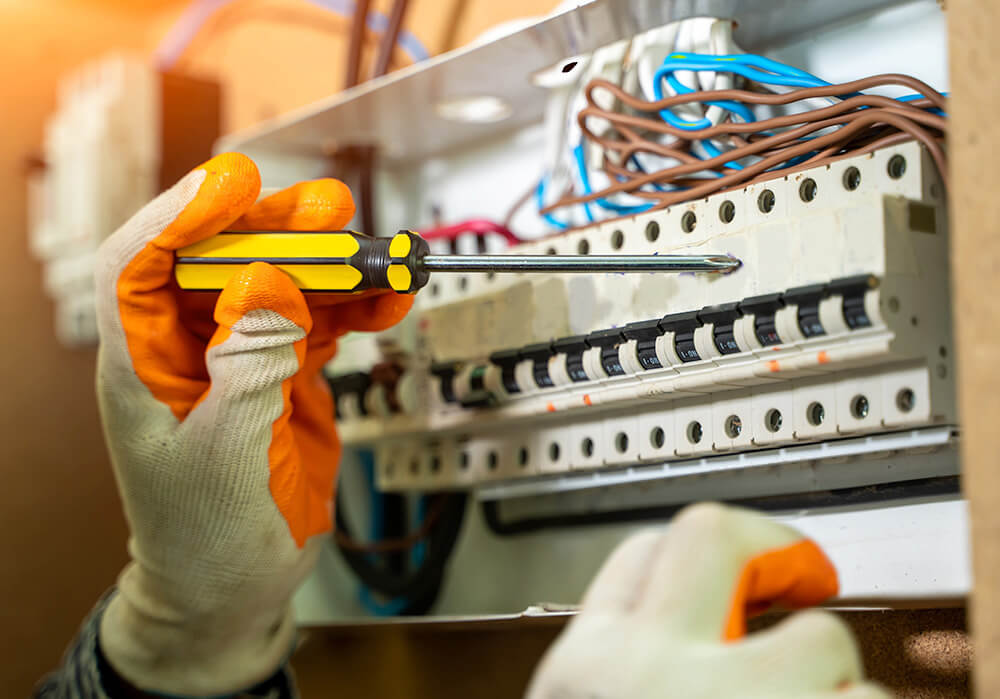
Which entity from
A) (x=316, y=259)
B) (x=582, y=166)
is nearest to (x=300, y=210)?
(x=316, y=259)

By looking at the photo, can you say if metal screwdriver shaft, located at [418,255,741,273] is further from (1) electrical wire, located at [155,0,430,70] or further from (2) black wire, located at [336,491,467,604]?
(1) electrical wire, located at [155,0,430,70]

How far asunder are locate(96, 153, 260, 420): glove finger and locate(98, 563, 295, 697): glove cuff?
8.3 inches

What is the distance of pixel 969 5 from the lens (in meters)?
0.52

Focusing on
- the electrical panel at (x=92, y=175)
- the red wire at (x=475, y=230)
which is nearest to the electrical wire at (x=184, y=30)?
the electrical panel at (x=92, y=175)

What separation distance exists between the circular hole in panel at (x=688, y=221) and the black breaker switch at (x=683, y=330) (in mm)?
80

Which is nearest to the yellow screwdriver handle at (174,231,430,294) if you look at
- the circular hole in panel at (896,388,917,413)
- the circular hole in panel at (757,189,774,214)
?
the circular hole in panel at (757,189,774,214)

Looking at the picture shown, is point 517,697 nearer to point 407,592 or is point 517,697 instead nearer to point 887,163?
point 407,592

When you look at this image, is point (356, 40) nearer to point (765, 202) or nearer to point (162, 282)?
point (162, 282)

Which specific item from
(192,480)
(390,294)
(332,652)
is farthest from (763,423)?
(332,652)

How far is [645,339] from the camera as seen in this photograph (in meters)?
0.89

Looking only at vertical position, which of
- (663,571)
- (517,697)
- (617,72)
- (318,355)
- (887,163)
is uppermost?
(617,72)

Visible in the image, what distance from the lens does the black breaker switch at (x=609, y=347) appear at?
0.92 metres

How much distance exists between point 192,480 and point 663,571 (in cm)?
52

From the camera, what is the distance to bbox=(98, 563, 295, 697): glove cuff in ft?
3.30
